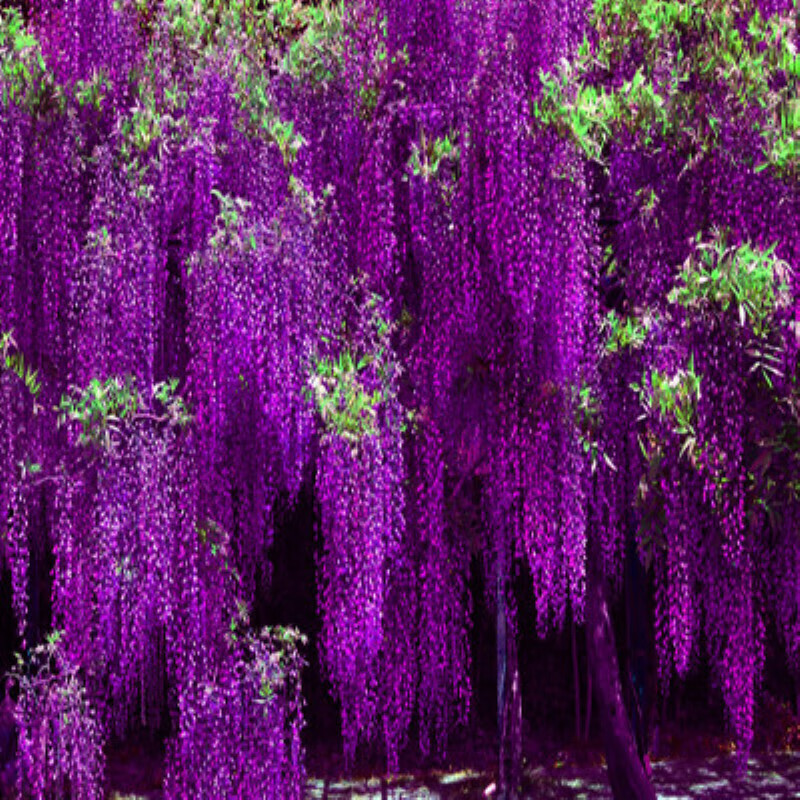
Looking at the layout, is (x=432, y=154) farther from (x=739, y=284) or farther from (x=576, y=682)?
(x=576, y=682)

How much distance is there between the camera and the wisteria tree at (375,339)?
6520 mm

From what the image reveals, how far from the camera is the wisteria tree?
6.52 m

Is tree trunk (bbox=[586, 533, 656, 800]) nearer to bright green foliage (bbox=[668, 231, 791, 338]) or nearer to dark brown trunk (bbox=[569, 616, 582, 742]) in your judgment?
bright green foliage (bbox=[668, 231, 791, 338])

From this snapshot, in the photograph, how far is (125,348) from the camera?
6770 mm

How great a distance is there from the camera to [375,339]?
6.87m

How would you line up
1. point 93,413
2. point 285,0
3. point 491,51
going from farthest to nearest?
1. point 285,0
2. point 491,51
3. point 93,413

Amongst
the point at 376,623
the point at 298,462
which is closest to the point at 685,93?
the point at 298,462

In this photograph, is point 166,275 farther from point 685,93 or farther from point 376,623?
point 685,93

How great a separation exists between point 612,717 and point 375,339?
3384mm

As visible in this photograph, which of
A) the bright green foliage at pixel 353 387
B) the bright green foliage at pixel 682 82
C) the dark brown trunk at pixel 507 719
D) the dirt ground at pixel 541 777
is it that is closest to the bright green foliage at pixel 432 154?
the bright green foliage at pixel 682 82

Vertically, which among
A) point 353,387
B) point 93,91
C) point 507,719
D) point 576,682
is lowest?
point 507,719

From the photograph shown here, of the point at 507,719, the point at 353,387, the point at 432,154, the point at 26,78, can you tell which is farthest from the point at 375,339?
the point at 507,719

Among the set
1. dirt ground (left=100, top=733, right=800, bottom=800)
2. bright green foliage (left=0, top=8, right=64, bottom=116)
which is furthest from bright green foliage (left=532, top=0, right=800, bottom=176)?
dirt ground (left=100, top=733, right=800, bottom=800)

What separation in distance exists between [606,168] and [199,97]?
240 centimetres
